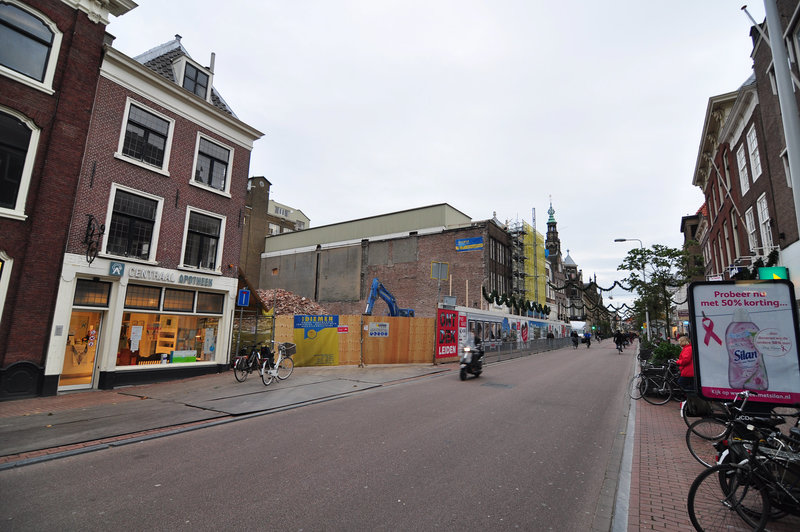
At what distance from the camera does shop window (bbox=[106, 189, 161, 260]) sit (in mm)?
12312

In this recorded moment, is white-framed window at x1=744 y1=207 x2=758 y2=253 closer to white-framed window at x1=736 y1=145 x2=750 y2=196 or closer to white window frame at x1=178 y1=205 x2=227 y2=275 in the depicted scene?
white-framed window at x1=736 y1=145 x2=750 y2=196

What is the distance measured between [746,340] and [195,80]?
1889cm

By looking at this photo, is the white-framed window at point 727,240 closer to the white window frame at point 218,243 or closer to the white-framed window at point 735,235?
the white-framed window at point 735,235

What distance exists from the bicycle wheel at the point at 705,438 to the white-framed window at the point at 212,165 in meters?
16.4

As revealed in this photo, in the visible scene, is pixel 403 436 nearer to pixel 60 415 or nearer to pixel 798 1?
pixel 60 415

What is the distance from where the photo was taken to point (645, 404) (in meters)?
10.3

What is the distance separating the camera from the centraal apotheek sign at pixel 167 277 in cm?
1246

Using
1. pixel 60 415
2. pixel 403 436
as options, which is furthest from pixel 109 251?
pixel 403 436

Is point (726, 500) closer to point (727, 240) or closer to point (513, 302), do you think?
point (727, 240)

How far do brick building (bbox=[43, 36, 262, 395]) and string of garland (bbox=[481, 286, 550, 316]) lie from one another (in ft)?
72.3

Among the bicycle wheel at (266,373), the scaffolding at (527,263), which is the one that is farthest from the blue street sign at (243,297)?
the scaffolding at (527,263)

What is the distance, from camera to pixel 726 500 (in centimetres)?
389

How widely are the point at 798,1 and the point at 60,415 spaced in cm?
2361

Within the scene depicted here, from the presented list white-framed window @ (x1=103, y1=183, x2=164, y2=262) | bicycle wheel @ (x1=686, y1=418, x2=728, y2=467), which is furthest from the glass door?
bicycle wheel @ (x1=686, y1=418, x2=728, y2=467)
